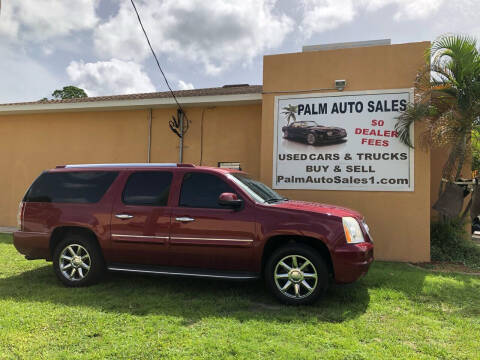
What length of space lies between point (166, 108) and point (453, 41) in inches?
286

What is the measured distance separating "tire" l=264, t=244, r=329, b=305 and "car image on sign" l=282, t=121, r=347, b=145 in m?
4.17

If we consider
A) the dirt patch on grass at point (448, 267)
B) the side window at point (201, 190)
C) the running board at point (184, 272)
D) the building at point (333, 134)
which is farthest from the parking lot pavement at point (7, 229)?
the dirt patch on grass at point (448, 267)

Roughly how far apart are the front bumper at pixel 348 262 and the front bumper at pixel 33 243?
4273mm

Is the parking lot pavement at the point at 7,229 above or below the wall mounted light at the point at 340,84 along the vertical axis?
below

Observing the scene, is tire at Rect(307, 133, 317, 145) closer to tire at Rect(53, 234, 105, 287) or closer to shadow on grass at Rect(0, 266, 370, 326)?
shadow on grass at Rect(0, 266, 370, 326)

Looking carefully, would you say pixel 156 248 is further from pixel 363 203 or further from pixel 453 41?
pixel 453 41

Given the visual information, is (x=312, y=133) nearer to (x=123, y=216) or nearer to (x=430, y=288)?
(x=430, y=288)

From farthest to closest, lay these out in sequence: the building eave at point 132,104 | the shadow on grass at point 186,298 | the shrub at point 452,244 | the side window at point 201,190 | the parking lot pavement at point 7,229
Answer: the parking lot pavement at point 7,229, the building eave at point 132,104, the shrub at point 452,244, the side window at point 201,190, the shadow on grass at point 186,298

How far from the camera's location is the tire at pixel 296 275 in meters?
4.45

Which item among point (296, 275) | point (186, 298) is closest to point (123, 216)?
point (186, 298)

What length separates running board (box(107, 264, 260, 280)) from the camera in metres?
4.68

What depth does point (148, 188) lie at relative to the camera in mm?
5277

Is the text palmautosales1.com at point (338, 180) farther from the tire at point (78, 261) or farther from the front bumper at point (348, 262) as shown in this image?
the tire at point (78, 261)

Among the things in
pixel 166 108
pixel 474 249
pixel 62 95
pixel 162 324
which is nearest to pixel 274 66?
pixel 166 108
